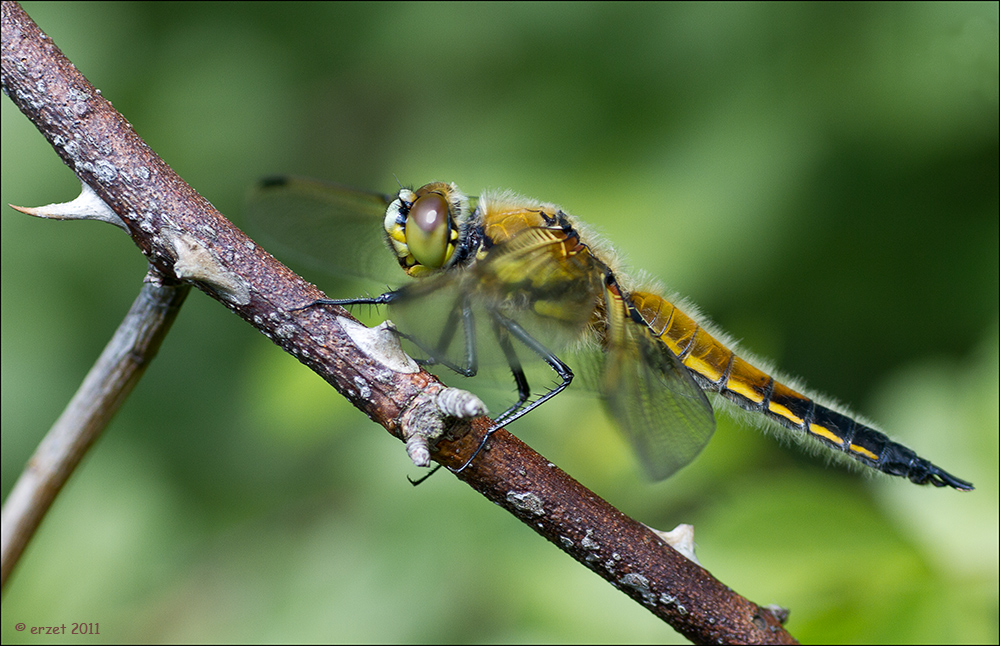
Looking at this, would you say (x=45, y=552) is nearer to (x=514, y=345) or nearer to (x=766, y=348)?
(x=514, y=345)

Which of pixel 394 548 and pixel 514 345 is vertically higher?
pixel 514 345

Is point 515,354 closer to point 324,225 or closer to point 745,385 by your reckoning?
point 745,385

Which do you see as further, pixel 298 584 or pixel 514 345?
pixel 298 584

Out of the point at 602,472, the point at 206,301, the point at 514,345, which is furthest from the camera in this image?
the point at 206,301

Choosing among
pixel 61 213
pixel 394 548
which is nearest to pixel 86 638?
pixel 394 548

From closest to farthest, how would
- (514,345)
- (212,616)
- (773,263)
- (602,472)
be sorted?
(514,345) < (602,472) < (212,616) < (773,263)

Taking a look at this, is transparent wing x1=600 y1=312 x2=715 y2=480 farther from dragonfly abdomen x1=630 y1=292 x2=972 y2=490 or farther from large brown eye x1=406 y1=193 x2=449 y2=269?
large brown eye x1=406 y1=193 x2=449 y2=269

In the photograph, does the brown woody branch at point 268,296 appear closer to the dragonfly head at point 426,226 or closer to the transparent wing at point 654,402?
the transparent wing at point 654,402

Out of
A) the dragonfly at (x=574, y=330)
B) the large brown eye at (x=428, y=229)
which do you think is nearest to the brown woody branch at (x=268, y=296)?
the dragonfly at (x=574, y=330)
